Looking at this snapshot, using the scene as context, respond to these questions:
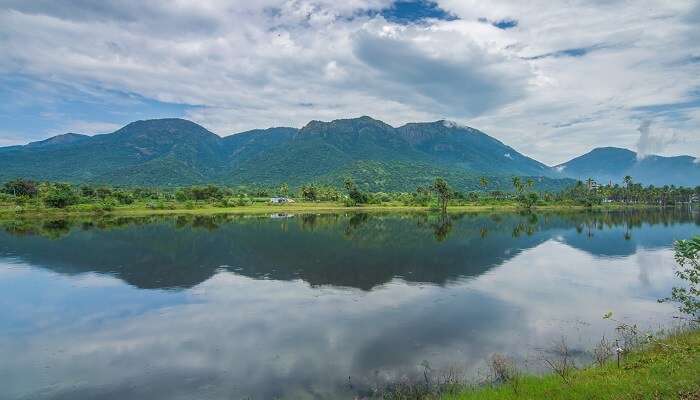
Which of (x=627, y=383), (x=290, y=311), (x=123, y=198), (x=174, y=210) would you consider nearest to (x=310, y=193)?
(x=174, y=210)

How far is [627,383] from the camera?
1217cm

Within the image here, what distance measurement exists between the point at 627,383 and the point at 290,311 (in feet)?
63.6

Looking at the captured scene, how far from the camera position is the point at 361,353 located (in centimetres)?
1952

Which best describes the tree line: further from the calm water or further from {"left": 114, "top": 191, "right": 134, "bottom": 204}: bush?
the calm water

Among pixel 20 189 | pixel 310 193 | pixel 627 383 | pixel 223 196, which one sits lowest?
pixel 627 383

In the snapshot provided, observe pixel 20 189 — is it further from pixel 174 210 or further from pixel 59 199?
pixel 174 210

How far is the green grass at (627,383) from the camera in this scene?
11344 mm

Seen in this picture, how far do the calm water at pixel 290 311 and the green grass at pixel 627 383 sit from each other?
3520mm

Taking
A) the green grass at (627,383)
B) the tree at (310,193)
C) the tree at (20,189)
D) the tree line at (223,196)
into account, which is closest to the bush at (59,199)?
the tree line at (223,196)

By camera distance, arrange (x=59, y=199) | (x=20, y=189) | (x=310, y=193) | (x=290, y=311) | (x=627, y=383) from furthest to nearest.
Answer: (x=310, y=193), (x=20, y=189), (x=59, y=199), (x=290, y=311), (x=627, y=383)

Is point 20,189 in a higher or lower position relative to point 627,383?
higher

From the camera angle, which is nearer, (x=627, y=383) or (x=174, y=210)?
(x=627, y=383)

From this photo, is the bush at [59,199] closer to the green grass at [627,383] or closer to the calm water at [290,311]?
the calm water at [290,311]

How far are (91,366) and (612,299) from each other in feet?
108
